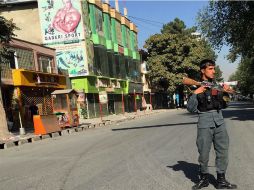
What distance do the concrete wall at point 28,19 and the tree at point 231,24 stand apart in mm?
19265

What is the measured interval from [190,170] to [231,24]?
1876cm

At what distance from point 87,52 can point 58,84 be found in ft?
24.9

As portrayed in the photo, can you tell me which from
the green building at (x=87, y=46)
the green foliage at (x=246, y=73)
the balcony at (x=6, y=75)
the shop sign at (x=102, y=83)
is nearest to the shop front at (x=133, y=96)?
the green building at (x=87, y=46)

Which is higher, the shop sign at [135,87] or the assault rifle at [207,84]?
the shop sign at [135,87]

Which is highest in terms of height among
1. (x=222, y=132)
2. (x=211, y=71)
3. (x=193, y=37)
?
(x=193, y=37)

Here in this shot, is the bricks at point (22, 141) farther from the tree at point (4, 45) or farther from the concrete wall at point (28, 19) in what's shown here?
the concrete wall at point (28, 19)

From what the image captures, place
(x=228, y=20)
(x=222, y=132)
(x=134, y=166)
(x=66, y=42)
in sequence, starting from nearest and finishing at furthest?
(x=222, y=132) → (x=134, y=166) → (x=228, y=20) → (x=66, y=42)

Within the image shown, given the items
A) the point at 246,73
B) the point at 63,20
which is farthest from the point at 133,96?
the point at 246,73

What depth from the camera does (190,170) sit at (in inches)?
317

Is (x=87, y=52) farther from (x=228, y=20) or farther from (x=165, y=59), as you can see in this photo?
(x=165, y=59)

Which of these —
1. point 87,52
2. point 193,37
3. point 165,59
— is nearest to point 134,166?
point 87,52

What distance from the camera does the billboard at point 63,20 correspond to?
1641 inches

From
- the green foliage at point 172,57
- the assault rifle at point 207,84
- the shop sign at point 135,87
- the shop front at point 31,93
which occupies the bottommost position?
the assault rifle at point 207,84

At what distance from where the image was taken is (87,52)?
42.1 metres
